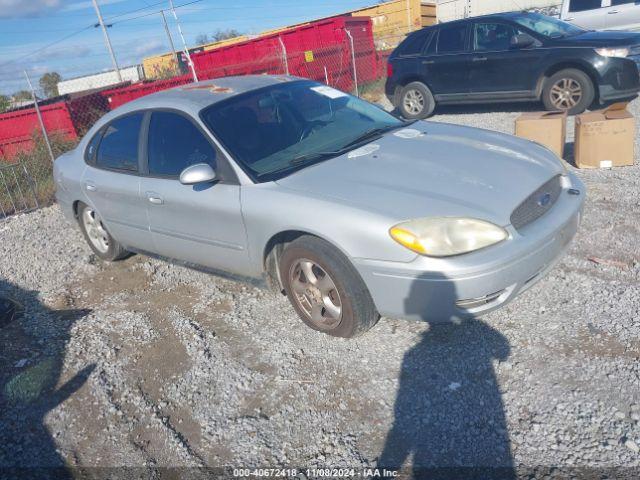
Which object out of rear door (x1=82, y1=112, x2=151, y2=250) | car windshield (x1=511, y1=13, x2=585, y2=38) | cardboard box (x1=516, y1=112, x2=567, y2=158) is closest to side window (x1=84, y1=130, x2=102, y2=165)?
rear door (x1=82, y1=112, x2=151, y2=250)

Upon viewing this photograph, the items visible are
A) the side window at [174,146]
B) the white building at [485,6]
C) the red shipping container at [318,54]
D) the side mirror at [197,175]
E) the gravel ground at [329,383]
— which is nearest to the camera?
the gravel ground at [329,383]

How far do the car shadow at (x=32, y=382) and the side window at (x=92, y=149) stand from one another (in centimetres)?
141

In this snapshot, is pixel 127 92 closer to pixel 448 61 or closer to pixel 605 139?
pixel 448 61

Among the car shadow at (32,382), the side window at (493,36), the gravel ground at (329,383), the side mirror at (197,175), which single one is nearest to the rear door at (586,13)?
the side window at (493,36)

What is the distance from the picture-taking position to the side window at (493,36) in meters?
8.99

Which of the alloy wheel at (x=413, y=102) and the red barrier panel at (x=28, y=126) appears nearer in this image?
the alloy wheel at (x=413, y=102)

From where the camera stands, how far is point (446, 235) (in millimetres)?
2893

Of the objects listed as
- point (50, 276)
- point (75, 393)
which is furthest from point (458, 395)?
point (50, 276)

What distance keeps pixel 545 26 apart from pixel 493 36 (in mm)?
823

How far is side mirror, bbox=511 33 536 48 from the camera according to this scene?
8.67 meters

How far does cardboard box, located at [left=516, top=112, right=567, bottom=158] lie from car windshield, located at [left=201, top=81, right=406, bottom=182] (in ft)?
8.09

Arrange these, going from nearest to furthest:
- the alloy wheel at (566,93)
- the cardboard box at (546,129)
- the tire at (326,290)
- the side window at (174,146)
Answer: the tire at (326,290), the side window at (174,146), the cardboard box at (546,129), the alloy wheel at (566,93)

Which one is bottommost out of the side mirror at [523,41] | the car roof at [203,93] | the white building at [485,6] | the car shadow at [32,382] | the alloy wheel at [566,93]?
the car shadow at [32,382]

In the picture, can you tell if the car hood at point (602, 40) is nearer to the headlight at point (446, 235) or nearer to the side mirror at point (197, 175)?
the headlight at point (446, 235)
